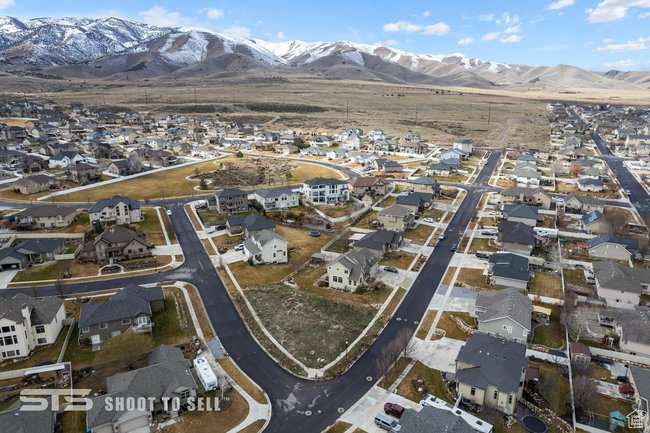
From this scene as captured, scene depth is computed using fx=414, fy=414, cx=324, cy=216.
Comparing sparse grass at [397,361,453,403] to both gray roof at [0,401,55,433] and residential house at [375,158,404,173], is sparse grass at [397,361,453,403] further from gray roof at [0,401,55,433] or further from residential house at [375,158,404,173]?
residential house at [375,158,404,173]

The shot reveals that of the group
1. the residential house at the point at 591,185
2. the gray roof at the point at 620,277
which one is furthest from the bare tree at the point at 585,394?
the residential house at the point at 591,185

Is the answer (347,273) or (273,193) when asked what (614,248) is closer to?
(347,273)

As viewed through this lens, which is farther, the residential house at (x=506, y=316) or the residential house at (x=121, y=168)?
the residential house at (x=121, y=168)

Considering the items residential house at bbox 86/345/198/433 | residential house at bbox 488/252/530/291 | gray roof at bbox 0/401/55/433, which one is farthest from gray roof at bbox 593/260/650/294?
gray roof at bbox 0/401/55/433

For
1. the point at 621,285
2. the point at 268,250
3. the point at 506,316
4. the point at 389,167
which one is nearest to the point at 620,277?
the point at 621,285

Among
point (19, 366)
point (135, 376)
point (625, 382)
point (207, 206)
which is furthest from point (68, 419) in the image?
point (207, 206)

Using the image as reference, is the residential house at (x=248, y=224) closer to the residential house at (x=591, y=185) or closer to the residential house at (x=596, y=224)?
the residential house at (x=596, y=224)
